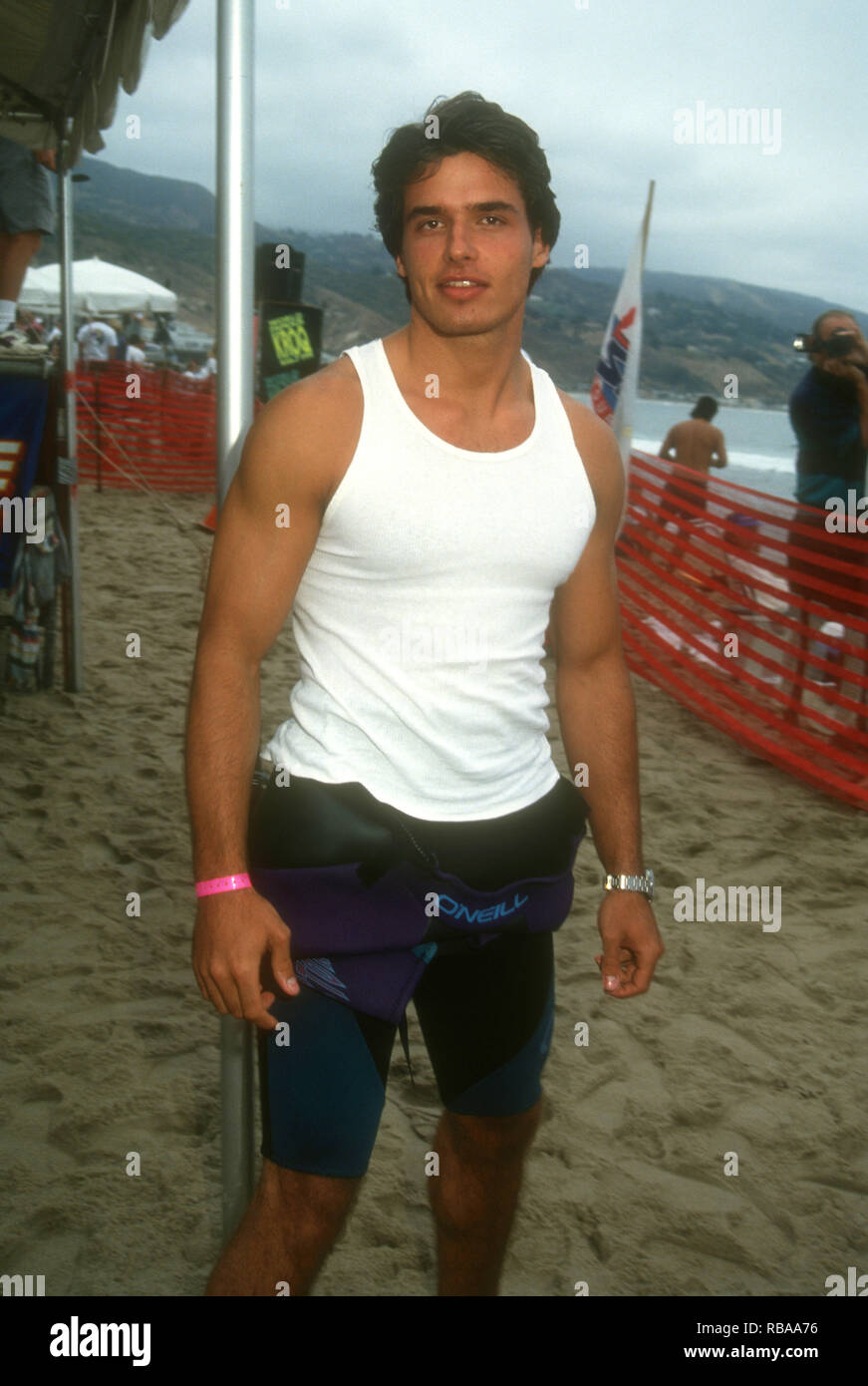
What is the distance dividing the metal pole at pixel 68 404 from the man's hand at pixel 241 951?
471 cm

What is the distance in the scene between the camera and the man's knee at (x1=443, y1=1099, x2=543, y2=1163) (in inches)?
68.4

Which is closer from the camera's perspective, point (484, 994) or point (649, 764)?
point (484, 994)

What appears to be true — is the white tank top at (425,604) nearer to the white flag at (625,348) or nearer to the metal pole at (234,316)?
the metal pole at (234,316)

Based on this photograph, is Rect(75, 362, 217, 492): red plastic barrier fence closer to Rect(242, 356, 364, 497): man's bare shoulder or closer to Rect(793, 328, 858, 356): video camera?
Rect(793, 328, 858, 356): video camera

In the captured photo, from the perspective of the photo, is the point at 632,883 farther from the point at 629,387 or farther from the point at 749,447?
the point at 749,447

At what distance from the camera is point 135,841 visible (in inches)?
172

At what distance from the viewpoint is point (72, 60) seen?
15.9 ft

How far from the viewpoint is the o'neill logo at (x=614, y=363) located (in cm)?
712

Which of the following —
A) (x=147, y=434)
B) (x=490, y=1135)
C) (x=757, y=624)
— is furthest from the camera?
(x=147, y=434)

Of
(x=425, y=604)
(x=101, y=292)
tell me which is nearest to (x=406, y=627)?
(x=425, y=604)

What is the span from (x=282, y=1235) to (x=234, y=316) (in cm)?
134
